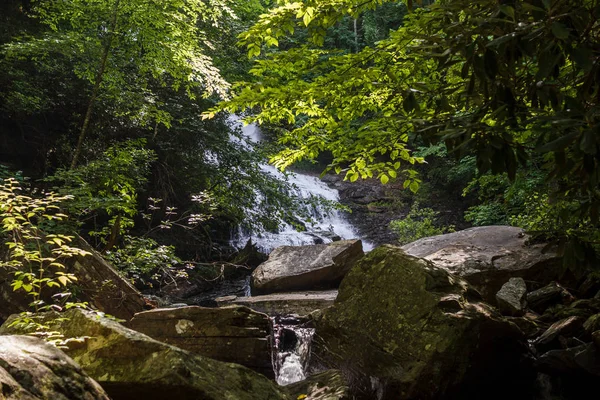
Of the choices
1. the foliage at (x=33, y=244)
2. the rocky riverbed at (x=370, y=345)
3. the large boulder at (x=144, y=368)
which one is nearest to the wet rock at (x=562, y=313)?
the rocky riverbed at (x=370, y=345)

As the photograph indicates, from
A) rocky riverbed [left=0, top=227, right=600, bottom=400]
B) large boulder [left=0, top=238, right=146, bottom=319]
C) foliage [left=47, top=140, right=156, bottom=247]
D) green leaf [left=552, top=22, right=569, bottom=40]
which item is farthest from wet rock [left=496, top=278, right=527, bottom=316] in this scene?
foliage [left=47, top=140, right=156, bottom=247]

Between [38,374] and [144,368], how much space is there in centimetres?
99

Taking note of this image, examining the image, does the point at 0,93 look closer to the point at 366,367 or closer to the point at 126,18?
the point at 126,18

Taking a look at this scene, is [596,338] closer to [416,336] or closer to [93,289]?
[416,336]

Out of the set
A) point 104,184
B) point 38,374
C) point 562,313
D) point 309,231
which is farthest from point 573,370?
point 309,231

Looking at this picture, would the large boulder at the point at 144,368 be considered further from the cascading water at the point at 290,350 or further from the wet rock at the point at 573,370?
the wet rock at the point at 573,370

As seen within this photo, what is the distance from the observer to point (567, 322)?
4711 mm

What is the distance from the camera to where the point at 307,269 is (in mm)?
9367

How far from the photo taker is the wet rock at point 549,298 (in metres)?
5.82

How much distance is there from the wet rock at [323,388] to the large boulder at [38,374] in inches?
94.6

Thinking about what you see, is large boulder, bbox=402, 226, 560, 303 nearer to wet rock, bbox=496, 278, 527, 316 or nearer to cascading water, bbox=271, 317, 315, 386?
wet rock, bbox=496, 278, 527, 316

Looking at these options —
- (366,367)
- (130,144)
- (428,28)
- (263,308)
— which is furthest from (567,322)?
(130,144)

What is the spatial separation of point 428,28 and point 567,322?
403 centimetres

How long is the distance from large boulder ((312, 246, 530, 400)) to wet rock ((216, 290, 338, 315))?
2831 millimetres
